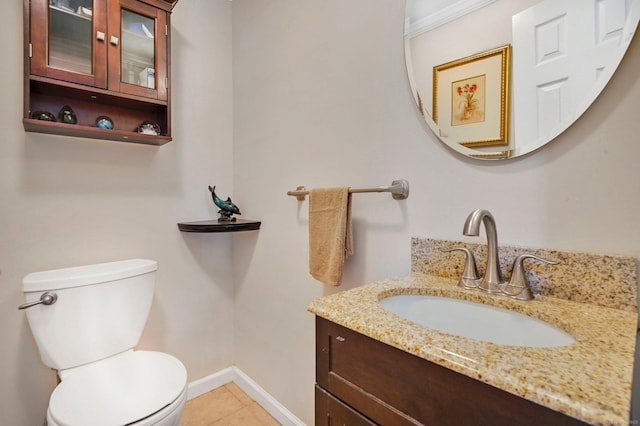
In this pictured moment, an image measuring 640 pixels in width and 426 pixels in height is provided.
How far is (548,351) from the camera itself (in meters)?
0.50

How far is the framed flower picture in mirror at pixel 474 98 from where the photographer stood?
0.86 meters

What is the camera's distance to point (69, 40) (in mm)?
1211

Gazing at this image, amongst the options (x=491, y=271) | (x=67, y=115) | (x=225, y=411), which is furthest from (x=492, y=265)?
(x=67, y=115)

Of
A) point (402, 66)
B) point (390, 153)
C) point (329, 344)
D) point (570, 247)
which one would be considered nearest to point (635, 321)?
point (570, 247)

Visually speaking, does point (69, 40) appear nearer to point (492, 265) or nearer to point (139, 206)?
point (139, 206)

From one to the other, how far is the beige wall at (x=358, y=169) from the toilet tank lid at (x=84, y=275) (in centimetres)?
58

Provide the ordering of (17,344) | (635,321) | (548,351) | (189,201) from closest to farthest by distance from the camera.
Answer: (548,351) → (635,321) → (17,344) → (189,201)

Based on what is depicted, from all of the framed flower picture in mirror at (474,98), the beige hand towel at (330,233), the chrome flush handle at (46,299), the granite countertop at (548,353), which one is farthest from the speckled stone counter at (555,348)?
the chrome flush handle at (46,299)

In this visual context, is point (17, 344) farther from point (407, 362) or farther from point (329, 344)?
point (407, 362)

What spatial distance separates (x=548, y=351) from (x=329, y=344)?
415 millimetres

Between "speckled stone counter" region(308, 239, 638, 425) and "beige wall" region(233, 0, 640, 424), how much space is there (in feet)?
0.36

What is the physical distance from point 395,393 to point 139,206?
1493 millimetres

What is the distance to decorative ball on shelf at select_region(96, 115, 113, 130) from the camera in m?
1.38

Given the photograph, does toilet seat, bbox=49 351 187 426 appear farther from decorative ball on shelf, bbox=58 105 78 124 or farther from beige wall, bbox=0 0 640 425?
decorative ball on shelf, bbox=58 105 78 124
